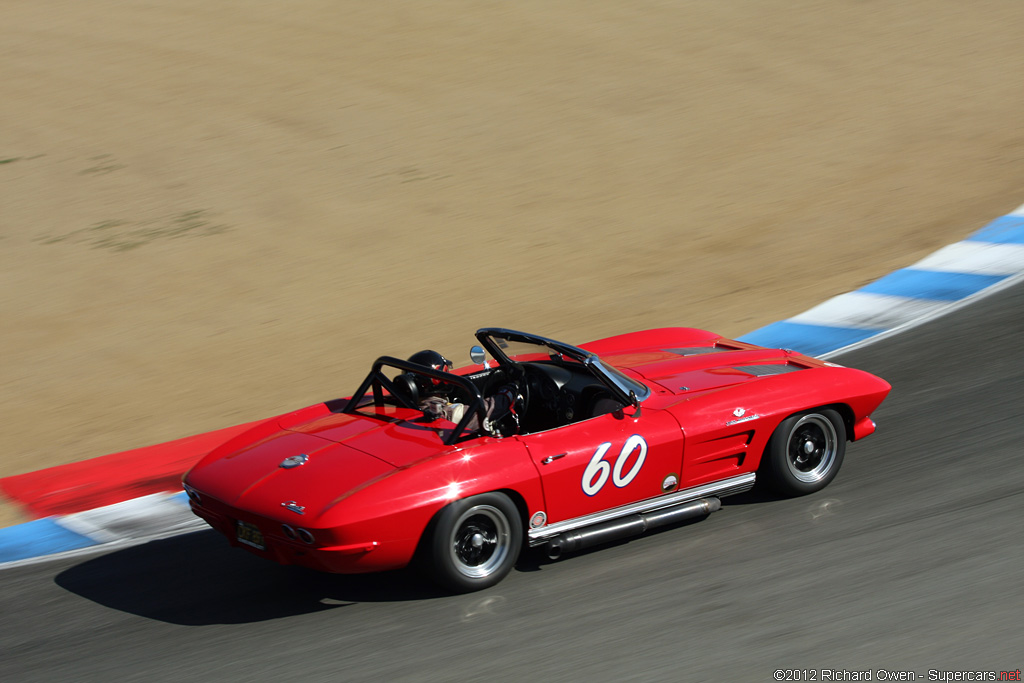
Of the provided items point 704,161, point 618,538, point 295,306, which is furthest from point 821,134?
point 618,538

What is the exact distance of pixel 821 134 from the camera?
Result: 14344mm

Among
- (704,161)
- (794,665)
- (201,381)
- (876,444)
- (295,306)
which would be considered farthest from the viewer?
(704,161)

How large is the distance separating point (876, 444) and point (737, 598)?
228cm

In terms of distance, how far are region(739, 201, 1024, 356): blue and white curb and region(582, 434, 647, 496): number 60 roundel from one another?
11.9 ft

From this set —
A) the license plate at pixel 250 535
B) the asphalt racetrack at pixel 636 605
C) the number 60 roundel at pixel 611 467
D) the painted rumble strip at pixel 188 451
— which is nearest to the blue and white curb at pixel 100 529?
the painted rumble strip at pixel 188 451

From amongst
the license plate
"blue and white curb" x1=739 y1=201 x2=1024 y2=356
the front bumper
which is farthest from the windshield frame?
"blue and white curb" x1=739 y1=201 x2=1024 y2=356

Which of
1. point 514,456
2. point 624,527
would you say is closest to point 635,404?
point 624,527

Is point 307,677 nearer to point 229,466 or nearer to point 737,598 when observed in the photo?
point 229,466

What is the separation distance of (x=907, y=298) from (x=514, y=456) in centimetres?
575

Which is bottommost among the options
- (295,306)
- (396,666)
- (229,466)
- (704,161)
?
(396,666)

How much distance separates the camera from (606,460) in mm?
5332

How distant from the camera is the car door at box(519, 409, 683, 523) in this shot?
206 inches

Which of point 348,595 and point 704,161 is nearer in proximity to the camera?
point 348,595

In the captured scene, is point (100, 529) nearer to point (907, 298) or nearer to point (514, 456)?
point (514, 456)
